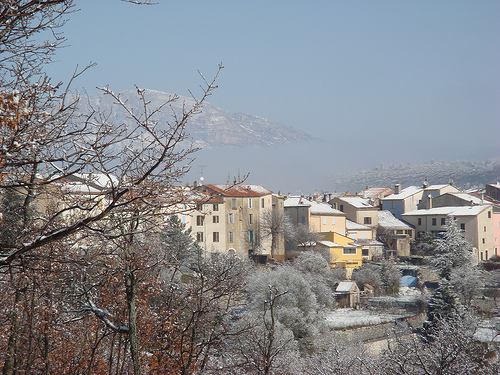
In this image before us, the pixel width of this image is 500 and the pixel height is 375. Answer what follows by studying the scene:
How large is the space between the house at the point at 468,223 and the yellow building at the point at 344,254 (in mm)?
8780

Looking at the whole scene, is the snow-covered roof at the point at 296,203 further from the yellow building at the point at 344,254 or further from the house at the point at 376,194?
the house at the point at 376,194

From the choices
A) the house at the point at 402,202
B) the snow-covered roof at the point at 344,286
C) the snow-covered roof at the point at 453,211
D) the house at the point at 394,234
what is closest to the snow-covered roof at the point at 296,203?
the house at the point at 394,234

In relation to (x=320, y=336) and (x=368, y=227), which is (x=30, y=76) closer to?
(x=320, y=336)

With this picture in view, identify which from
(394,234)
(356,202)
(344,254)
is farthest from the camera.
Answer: (356,202)

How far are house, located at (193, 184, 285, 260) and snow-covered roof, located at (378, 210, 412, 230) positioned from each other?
13551 millimetres

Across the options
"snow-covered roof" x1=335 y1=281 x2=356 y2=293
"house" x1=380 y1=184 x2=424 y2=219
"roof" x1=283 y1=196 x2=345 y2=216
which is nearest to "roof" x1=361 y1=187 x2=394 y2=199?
"house" x1=380 y1=184 x2=424 y2=219

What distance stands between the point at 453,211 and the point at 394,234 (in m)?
6.33

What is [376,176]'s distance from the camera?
157625 millimetres

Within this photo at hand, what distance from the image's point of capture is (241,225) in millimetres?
50406

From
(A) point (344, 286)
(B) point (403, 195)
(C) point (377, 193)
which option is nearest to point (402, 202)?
(B) point (403, 195)

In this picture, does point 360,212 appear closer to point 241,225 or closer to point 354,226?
point 354,226

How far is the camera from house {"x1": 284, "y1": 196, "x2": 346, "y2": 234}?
182ft

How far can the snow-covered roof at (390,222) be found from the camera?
5954cm

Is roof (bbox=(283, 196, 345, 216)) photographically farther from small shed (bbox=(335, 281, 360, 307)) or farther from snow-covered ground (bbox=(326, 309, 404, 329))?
snow-covered ground (bbox=(326, 309, 404, 329))
